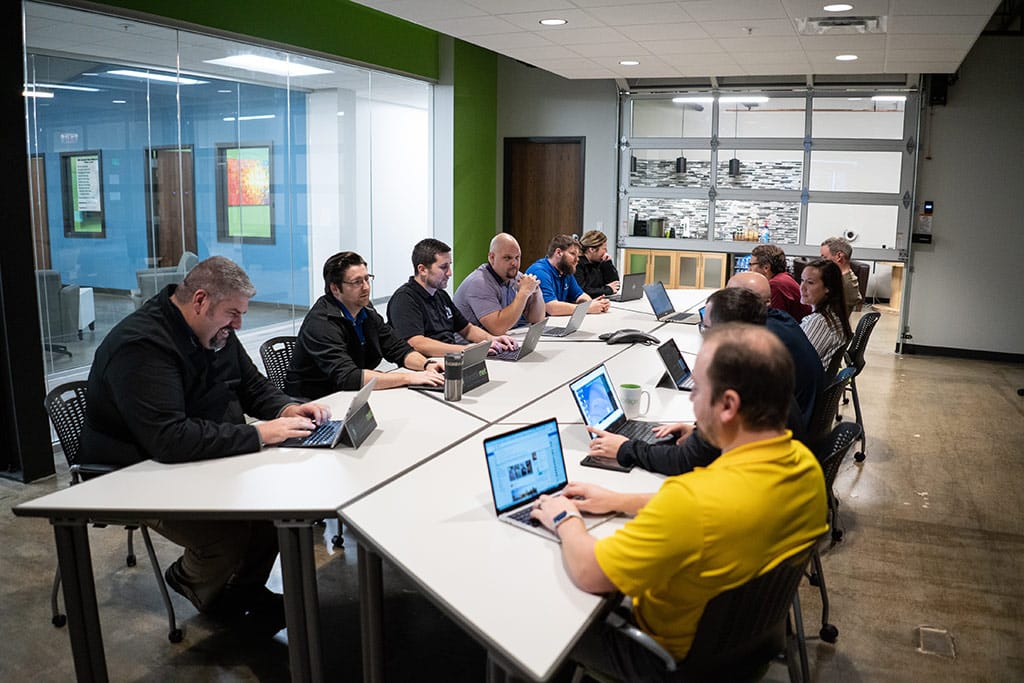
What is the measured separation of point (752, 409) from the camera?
1.77 m

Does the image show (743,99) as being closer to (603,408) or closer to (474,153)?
(474,153)

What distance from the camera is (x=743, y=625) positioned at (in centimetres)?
182

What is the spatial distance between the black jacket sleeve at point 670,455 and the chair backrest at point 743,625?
2.15 feet

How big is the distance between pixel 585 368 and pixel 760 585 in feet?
7.94

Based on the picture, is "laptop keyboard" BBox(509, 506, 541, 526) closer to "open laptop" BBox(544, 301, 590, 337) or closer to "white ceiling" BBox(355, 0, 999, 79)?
"open laptop" BBox(544, 301, 590, 337)

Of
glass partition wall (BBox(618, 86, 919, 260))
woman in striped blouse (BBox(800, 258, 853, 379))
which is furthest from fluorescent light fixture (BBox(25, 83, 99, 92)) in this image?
glass partition wall (BBox(618, 86, 919, 260))

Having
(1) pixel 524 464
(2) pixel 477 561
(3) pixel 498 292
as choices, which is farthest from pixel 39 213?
(2) pixel 477 561

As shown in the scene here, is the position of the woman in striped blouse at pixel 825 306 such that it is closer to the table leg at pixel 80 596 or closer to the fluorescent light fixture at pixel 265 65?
the table leg at pixel 80 596

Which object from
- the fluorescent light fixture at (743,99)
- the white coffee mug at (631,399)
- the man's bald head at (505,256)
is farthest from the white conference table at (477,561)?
the fluorescent light fixture at (743,99)

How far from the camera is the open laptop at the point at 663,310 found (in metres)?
5.79

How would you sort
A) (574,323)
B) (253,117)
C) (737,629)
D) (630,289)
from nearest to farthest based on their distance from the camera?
(737,629) < (574,323) < (253,117) < (630,289)

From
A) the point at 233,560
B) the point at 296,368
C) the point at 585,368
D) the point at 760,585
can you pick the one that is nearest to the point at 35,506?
the point at 233,560

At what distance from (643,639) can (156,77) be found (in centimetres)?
478

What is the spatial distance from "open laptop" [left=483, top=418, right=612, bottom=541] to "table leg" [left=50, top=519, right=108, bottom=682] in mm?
1164
